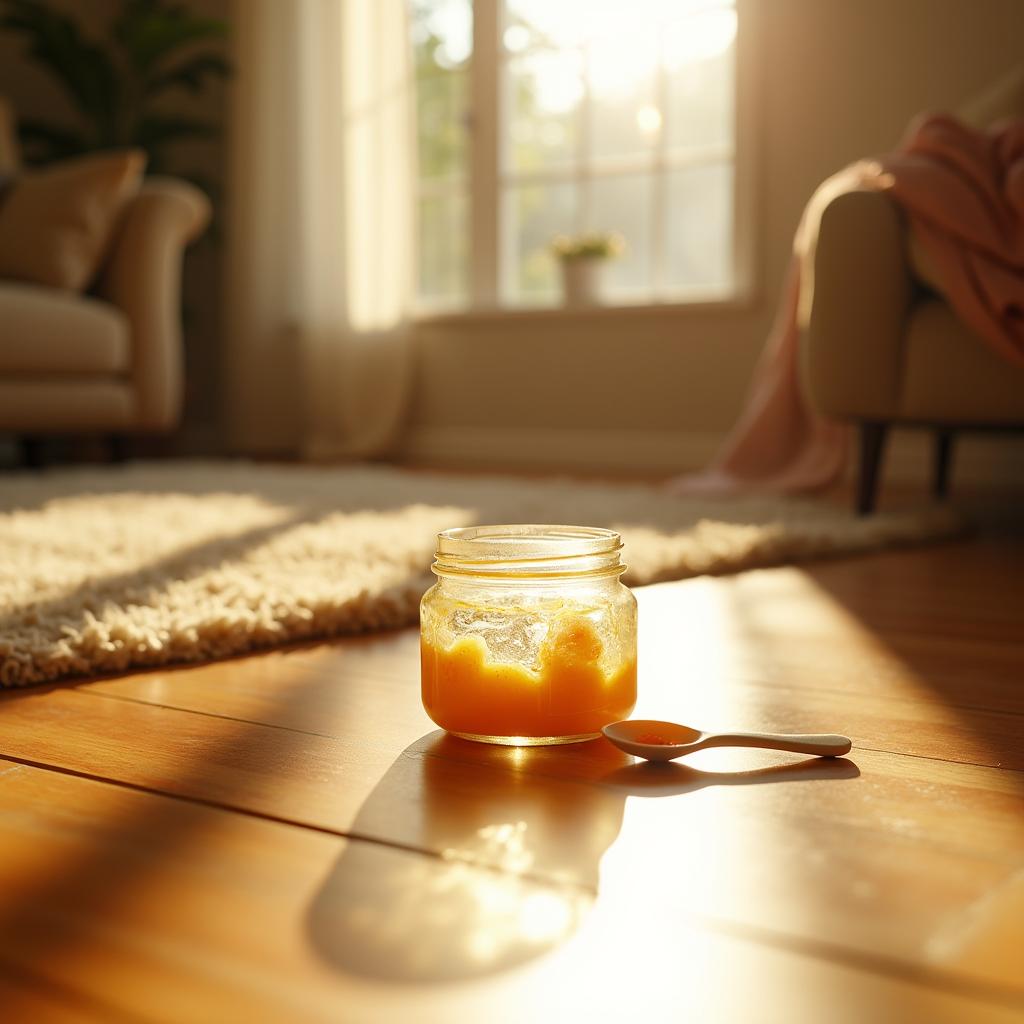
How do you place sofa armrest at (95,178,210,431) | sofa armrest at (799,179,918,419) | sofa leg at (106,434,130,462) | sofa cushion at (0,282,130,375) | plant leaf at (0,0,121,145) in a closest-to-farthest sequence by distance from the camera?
sofa armrest at (799,179,918,419), sofa cushion at (0,282,130,375), sofa armrest at (95,178,210,431), sofa leg at (106,434,130,462), plant leaf at (0,0,121,145)

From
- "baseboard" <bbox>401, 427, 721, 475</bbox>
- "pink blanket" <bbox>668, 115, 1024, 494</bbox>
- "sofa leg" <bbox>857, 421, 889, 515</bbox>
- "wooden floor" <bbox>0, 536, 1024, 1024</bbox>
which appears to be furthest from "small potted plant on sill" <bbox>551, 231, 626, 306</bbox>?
"wooden floor" <bbox>0, 536, 1024, 1024</bbox>

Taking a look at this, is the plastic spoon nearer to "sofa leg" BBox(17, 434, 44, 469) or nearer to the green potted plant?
"sofa leg" BBox(17, 434, 44, 469)

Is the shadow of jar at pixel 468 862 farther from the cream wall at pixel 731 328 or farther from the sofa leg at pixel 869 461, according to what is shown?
the cream wall at pixel 731 328

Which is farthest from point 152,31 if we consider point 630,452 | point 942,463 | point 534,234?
point 942,463

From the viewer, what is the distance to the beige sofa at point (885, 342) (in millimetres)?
2100

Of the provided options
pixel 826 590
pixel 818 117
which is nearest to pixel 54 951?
pixel 826 590

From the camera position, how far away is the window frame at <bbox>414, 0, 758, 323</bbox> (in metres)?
3.80

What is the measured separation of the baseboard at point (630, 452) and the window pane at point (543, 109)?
3.07 feet

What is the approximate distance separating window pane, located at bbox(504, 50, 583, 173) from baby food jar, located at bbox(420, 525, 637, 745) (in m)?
3.62

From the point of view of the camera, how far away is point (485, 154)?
171 inches

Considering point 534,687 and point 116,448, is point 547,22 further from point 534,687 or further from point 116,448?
point 534,687

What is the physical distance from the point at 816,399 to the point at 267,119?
3.07m

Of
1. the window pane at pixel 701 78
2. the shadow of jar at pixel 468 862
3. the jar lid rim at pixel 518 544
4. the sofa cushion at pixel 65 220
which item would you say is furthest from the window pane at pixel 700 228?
the shadow of jar at pixel 468 862

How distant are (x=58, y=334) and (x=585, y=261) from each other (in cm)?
169
